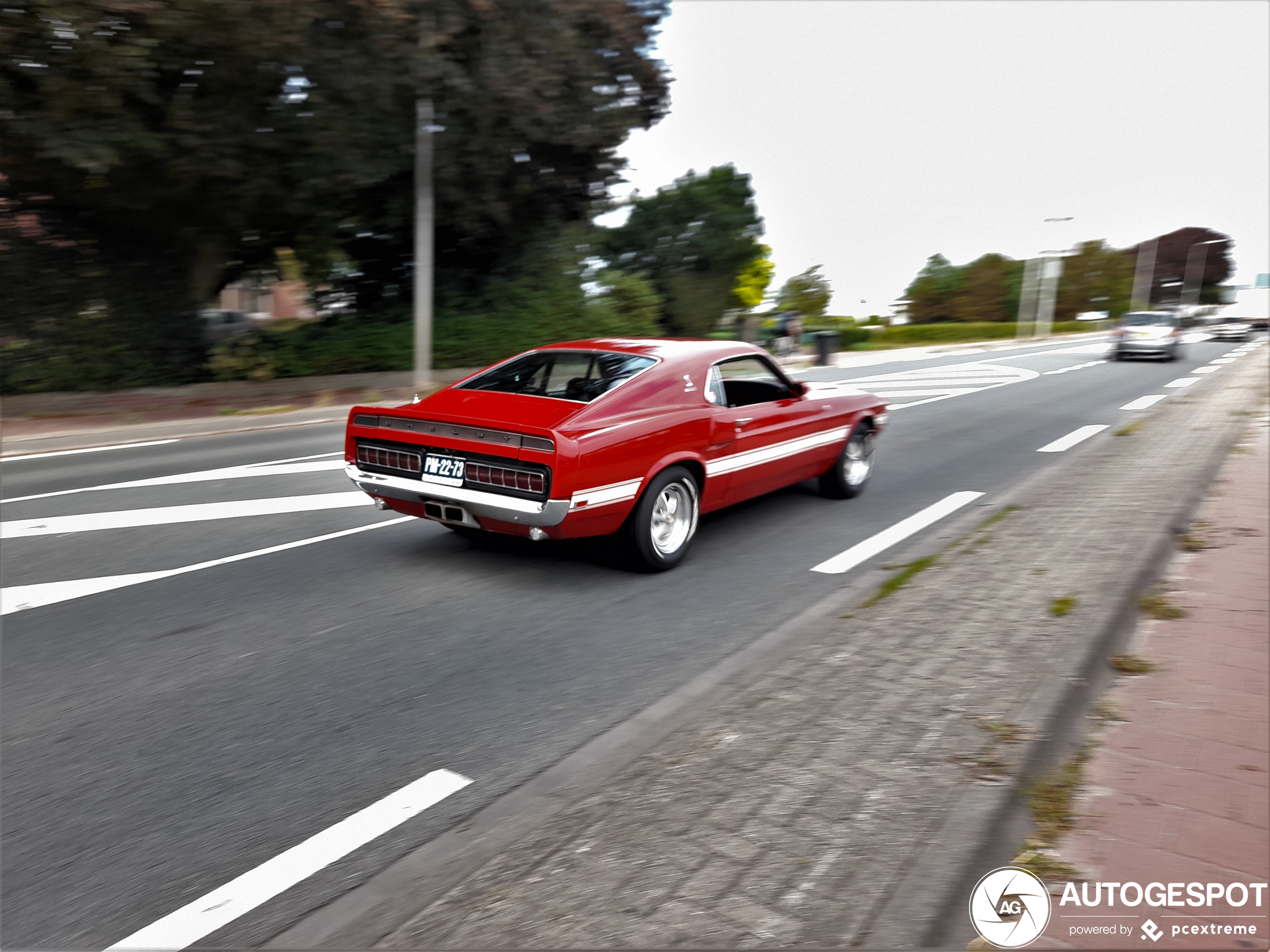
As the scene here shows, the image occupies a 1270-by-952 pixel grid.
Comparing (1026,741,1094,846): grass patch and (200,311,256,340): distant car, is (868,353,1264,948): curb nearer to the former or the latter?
(1026,741,1094,846): grass patch

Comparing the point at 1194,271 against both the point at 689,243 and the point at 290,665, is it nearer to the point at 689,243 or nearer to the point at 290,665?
the point at 689,243

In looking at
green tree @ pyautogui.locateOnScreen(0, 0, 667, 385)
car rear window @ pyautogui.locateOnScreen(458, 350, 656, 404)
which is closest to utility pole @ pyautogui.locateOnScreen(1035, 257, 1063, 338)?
green tree @ pyautogui.locateOnScreen(0, 0, 667, 385)

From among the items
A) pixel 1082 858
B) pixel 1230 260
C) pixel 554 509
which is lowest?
pixel 1082 858

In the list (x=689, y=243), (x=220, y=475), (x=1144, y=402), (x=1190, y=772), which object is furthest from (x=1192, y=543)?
(x=689, y=243)

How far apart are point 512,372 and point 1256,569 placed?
4793 millimetres

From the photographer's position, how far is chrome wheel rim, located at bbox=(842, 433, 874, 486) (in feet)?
26.8

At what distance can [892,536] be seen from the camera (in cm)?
710

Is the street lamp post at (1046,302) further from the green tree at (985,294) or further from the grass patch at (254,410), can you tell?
the grass patch at (254,410)

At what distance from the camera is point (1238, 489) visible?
26.8ft

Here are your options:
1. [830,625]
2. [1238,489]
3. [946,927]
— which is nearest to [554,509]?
[830,625]

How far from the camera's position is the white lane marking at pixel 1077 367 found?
81.9ft

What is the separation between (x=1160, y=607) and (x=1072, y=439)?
8190mm

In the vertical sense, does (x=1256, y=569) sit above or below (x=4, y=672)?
above

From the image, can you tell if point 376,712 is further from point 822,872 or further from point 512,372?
point 512,372
